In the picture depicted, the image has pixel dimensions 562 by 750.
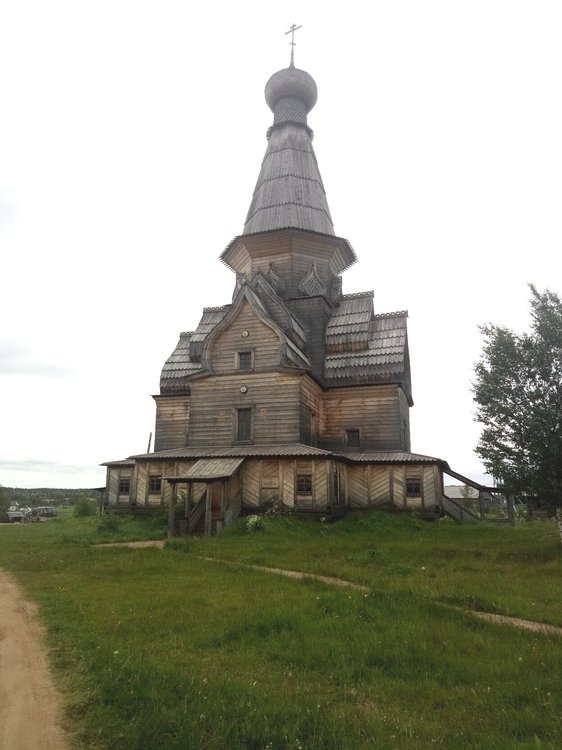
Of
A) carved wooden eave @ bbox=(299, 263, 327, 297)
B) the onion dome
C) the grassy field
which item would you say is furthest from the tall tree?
the onion dome

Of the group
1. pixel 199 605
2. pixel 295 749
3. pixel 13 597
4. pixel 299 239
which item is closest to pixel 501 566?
pixel 199 605

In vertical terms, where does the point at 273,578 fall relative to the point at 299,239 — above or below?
below

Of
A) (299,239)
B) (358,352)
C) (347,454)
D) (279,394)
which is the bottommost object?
(347,454)

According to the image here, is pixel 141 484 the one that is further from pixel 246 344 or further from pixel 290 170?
pixel 290 170

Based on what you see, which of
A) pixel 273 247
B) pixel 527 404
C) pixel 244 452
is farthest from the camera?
pixel 273 247

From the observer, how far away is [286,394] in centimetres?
2384

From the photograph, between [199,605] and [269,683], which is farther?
A: [199,605]

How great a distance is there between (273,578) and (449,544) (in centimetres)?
752

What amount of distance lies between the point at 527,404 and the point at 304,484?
10.3 meters

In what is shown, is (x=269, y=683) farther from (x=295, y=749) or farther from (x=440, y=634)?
(x=440, y=634)

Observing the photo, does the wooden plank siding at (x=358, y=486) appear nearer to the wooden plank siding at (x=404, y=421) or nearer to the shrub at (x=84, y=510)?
the wooden plank siding at (x=404, y=421)

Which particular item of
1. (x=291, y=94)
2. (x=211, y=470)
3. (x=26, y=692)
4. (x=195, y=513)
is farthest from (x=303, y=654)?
(x=291, y=94)

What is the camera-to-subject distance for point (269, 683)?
215 inches

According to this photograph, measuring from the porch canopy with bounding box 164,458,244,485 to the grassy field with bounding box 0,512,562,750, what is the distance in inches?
241
